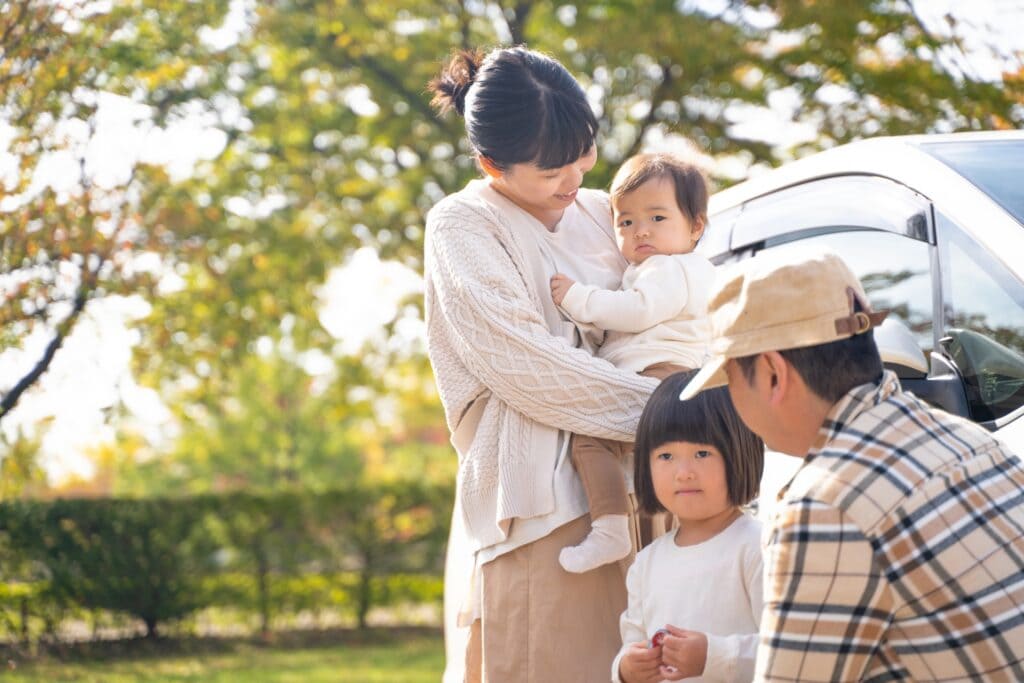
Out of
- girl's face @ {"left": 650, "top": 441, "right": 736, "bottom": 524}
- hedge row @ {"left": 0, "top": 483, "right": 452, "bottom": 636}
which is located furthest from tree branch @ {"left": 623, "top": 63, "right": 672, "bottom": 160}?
girl's face @ {"left": 650, "top": 441, "right": 736, "bottom": 524}

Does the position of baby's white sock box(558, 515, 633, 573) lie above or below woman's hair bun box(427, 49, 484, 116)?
below

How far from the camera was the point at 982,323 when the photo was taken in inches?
117

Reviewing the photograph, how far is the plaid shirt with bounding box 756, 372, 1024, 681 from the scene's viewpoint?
6.20ft

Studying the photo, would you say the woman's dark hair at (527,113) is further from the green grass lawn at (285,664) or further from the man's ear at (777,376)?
the green grass lawn at (285,664)

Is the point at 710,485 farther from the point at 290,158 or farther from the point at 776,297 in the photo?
the point at 290,158

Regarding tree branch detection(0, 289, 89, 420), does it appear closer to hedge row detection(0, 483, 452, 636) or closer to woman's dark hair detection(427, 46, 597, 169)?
hedge row detection(0, 483, 452, 636)

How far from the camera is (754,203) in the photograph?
4137mm

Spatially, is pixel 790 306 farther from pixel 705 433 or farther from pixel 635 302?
pixel 635 302

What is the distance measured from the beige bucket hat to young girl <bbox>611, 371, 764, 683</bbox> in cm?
67

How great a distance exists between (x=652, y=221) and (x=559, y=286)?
11.7 inches

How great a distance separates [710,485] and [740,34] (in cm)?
882

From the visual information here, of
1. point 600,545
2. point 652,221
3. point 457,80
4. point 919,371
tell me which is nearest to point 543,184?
point 652,221

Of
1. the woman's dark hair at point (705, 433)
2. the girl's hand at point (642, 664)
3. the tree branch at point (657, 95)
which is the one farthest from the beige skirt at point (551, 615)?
the tree branch at point (657, 95)

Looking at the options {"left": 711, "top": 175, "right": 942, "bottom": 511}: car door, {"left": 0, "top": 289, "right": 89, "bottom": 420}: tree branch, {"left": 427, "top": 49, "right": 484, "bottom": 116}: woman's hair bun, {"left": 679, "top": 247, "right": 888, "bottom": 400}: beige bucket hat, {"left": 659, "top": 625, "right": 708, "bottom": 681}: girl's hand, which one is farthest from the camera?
{"left": 0, "top": 289, "right": 89, "bottom": 420}: tree branch
